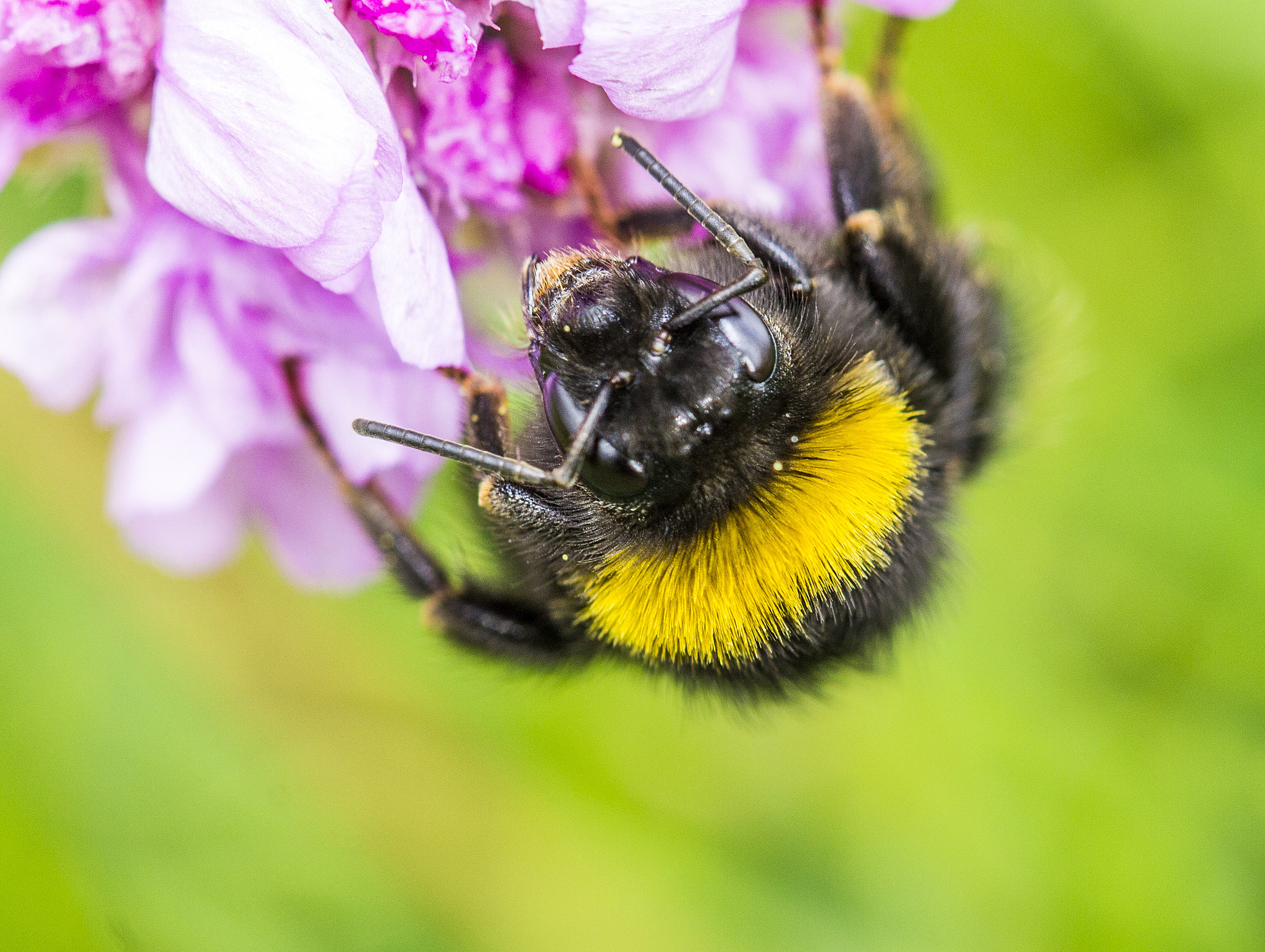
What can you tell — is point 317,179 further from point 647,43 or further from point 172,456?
point 172,456

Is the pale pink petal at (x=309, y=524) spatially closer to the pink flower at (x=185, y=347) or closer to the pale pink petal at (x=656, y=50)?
the pink flower at (x=185, y=347)

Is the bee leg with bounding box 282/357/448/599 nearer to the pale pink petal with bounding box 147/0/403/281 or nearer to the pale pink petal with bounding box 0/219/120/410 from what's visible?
the pale pink petal with bounding box 0/219/120/410

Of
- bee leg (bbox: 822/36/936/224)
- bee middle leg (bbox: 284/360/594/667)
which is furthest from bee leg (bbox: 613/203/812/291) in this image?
bee middle leg (bbox: 284/360/594/667)

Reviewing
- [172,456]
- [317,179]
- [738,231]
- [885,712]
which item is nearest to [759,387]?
[738,231]

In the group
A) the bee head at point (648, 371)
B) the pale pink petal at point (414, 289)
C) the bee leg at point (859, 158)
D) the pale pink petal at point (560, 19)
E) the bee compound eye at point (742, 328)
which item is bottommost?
the pale pink petal at point (414, 289)

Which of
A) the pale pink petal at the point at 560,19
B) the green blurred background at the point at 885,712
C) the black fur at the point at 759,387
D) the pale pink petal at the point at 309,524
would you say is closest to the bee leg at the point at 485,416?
the black fur at the point at 759,387

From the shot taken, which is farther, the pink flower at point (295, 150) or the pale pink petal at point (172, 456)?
the pale pink petal at point (172, 456)
